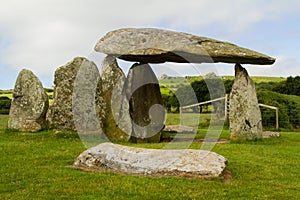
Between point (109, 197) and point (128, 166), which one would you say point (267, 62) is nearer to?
point (128, 166)

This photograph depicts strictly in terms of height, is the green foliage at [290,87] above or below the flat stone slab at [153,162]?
above

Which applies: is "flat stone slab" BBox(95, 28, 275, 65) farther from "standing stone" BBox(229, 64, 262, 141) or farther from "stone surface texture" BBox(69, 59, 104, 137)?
"stone surface texture" BBox(69, 59, 104, 137)

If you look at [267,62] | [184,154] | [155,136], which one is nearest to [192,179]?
[184,154]

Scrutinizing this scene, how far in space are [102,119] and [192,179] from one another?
8597 mm

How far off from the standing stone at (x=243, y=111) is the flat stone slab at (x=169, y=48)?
36.2 inches

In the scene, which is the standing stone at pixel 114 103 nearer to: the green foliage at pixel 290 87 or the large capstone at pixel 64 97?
the large capstone at pixel 64 97

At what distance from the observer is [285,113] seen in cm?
2666

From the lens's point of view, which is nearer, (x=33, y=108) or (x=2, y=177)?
(x=2, y=177)

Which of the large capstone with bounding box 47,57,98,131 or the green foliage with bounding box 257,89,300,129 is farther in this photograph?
the green foliage with bounding box 257,89,300,129

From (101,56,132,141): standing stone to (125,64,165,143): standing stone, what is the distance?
19.8 inches

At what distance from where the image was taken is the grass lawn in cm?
830

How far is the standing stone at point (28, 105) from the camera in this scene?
18297mm

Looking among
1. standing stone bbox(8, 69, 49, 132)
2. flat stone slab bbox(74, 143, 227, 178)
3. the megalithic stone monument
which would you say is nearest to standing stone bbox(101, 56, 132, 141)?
the megalithic stone monument

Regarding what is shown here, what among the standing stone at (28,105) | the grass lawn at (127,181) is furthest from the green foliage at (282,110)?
the standing stone at (28,105)
